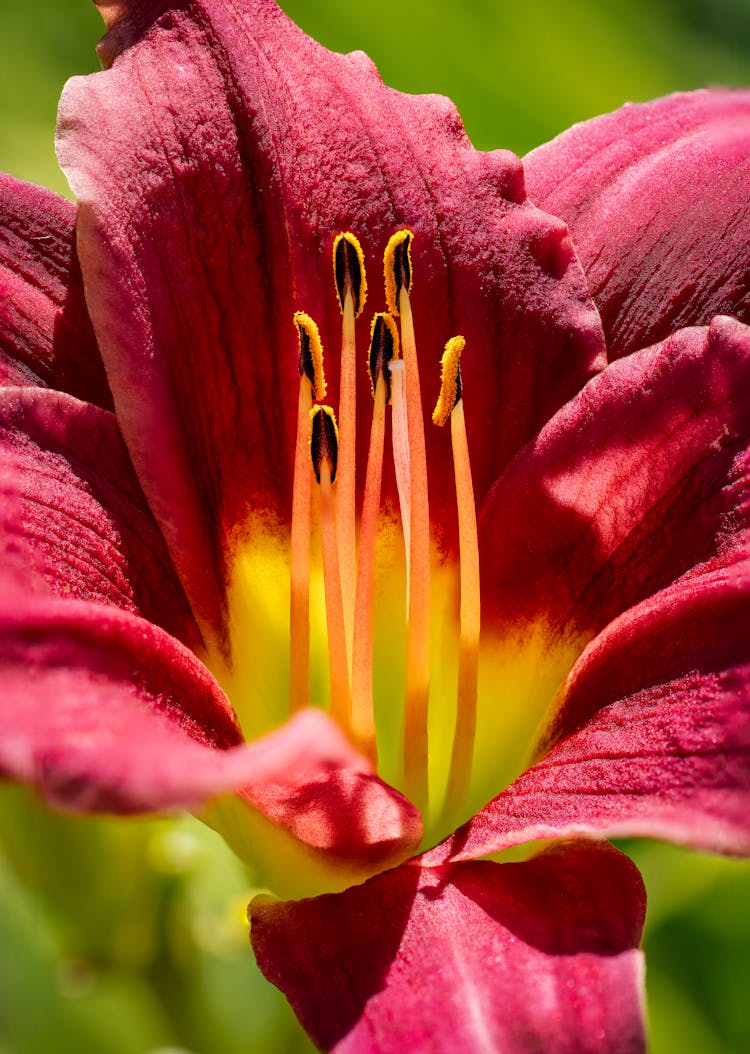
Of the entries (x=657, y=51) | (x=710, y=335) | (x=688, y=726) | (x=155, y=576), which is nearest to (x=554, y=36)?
(x=657, y=51)

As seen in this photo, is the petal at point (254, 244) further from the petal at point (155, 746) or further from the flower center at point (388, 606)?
the petal at point (155, 746)

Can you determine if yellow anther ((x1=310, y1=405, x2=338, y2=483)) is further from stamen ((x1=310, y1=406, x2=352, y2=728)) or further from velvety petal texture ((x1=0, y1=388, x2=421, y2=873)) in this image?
velvety petal texture ((x1=0, y1=388, x2=421, y2=873))

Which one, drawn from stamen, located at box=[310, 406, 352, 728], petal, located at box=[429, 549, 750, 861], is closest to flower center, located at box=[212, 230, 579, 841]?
stamen, located at box=[310, 406, 352, 728]

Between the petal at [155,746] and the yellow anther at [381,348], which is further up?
the yellow anther at [381,348]

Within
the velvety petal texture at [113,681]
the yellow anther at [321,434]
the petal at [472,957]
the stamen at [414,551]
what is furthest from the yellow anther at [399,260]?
the petal at [472,957]

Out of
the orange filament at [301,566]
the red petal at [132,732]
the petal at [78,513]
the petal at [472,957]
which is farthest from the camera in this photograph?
the orange filament at [301,566]

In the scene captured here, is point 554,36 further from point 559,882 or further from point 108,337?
point 559,882
